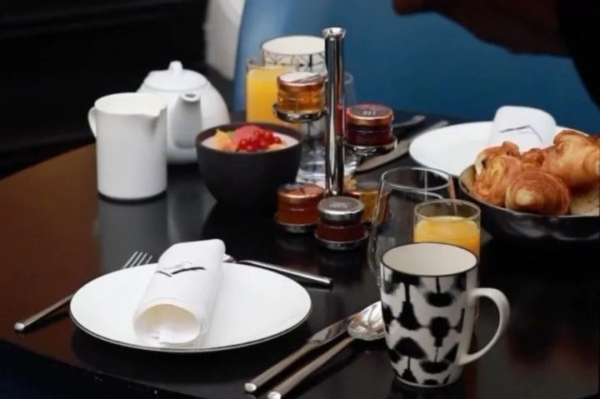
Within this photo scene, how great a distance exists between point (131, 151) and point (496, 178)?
0.39m

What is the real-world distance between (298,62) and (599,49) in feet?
2.15

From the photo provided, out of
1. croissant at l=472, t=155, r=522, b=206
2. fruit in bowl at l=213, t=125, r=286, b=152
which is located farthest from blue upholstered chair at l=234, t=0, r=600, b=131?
croissant at l=472, t=155, r=522, b=206

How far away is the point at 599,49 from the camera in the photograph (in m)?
1.94

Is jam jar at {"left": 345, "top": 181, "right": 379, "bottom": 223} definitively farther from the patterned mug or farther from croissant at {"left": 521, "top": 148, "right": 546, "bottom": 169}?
the patterned mug

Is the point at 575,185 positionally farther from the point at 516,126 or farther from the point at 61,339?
the point at 61,339

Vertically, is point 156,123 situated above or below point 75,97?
above

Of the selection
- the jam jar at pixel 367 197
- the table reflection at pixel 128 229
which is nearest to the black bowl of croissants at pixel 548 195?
the jam jar at pixel 367 197

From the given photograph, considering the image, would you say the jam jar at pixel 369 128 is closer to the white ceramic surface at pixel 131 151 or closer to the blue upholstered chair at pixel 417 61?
the white ceramic surface at pixel 131 151

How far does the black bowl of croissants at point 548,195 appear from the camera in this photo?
44.3 inches

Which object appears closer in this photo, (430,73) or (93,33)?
(430,73)

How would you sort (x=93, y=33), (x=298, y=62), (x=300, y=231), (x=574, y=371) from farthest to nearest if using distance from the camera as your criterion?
(x=93, y=33), (x=298, y=62), (x=300, y=231), (x=574, y=371)

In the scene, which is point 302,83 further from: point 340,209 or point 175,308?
point 175,308

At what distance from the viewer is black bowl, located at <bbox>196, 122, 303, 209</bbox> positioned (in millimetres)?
1273

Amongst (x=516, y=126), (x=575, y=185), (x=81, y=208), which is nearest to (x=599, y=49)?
(x=516, y=126)
